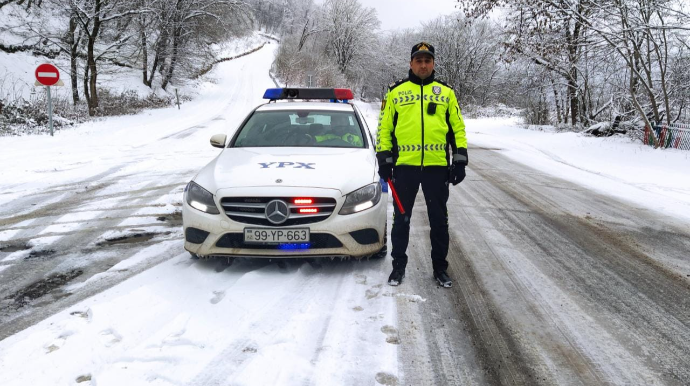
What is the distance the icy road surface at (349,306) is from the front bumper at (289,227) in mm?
225

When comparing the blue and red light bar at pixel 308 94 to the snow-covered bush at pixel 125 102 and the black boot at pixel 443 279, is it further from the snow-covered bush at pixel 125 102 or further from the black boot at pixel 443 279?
the snow-covered bush at pixel 125 102

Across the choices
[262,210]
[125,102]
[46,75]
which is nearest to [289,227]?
[262,210]

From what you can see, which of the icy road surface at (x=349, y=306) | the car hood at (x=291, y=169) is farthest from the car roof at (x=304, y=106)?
the icy road surface at (x=349, y=306)

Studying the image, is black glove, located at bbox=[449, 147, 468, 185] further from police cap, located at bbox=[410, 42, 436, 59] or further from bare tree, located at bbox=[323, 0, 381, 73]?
bare tree, located at bbox=[323, 0, 381, 73]

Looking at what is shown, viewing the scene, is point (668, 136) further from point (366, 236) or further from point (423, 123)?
point (366, 236)

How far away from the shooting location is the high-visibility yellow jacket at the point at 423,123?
3.75 metres

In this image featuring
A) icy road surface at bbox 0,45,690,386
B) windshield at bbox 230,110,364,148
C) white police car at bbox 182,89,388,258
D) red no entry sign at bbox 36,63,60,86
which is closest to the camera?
icy road surface at bbox 0,45,690,386

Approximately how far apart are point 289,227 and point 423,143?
4.07ft

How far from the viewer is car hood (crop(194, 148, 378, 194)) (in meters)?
3.94

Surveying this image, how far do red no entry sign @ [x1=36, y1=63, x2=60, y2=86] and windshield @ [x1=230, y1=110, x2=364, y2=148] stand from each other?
1041 cm

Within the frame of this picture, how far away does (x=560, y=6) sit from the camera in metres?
13.5

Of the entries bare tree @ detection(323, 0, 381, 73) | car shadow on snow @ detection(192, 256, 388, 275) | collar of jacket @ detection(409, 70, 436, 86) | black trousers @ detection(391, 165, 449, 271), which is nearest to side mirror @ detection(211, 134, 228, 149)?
car shadow on snow @ detection(192, 256, 388, 275)

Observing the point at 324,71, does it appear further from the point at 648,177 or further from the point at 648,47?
the point at 648,177

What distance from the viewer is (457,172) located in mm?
3770
